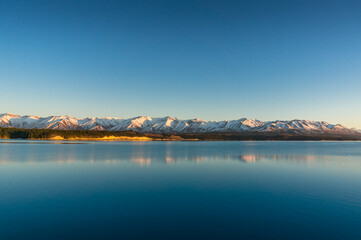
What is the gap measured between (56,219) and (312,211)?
1577 centimetres

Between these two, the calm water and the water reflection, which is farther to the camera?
the water reflection

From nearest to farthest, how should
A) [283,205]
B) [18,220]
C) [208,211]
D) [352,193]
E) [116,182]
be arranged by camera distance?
1. [18,220]
2. [208,211]
3. [283,205]
4. [352,193]
5. [116,182]

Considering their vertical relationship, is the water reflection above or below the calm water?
above

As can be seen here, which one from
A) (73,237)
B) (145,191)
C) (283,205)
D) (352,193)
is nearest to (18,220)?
(73,237)

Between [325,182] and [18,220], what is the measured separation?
88.2ft

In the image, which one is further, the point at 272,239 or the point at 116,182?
the point at 116,182

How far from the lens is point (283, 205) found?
16734 mm

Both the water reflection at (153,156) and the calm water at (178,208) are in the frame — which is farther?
the water reflection at (153,156)

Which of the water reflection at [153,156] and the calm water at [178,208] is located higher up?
the water reflection at [153,156]

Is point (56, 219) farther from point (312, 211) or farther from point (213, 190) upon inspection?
point (312, 211)

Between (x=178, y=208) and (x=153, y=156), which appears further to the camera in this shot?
(x=153, y=156)

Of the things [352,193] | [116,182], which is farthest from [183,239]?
[352,193]

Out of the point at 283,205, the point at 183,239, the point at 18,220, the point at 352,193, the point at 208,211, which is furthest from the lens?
the point at 352,193

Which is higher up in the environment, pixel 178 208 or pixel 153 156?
pixel 153 156
